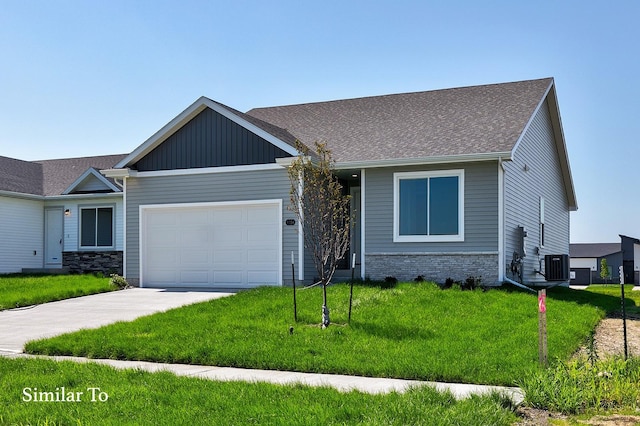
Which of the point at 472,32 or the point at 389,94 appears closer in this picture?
the point at 472,32

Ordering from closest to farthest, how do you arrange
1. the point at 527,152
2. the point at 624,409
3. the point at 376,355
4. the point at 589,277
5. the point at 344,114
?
the point at 624,409 < the point at 376,355 < the point at 527,152 < the point at 344,114 < the point at 589,277

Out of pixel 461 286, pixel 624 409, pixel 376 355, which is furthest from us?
pixel 461 286

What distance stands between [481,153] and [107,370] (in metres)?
10.6

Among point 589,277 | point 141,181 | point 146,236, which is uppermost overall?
point 141,181

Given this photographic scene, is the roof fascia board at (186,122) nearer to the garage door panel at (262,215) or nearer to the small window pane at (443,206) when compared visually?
the garage door panel at (262,215)

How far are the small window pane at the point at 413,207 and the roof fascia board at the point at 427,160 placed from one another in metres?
0.57

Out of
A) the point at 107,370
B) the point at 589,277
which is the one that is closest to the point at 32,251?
the point at 107,370

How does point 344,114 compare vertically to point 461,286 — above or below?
above

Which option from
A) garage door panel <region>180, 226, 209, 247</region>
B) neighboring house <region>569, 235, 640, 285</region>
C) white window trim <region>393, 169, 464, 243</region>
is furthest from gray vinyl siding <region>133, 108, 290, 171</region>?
neighboring house <region>569, 235, 640, 285</region>

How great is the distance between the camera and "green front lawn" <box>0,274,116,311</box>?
1656 centimetres

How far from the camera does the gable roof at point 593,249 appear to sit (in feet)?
195

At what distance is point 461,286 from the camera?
16.1 metres

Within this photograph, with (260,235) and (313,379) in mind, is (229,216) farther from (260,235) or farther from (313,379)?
(313,379)

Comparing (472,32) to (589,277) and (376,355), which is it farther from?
(589,277)
